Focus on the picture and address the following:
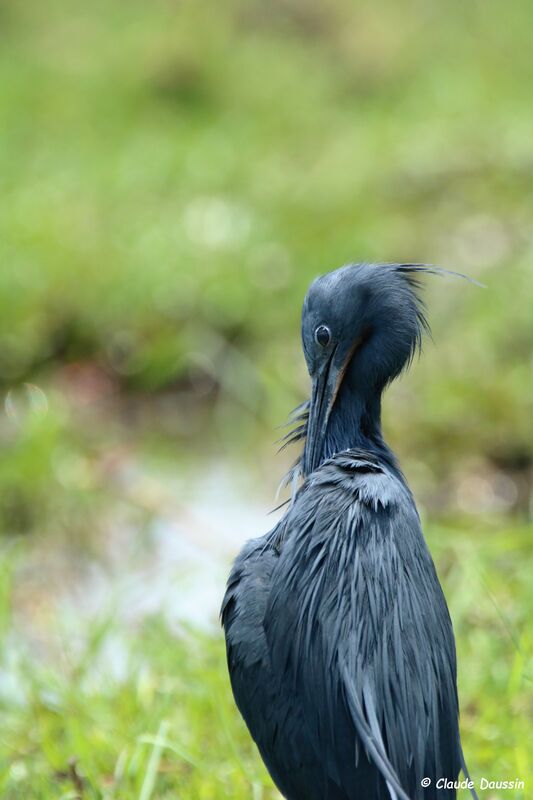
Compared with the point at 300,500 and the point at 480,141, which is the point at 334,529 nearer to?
the point at 300,500

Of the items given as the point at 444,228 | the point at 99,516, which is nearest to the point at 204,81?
the point at 444,228

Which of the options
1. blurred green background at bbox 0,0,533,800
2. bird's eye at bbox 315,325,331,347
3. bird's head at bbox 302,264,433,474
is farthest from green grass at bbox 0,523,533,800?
bird's eye at bbox 315,325,331,347

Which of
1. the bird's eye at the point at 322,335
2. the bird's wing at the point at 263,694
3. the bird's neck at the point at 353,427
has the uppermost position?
the bird's eye at the point at 322,335

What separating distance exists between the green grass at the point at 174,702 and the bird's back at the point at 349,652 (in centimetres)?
55

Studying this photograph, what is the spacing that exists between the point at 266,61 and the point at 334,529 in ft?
26.1

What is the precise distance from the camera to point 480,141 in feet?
25.6

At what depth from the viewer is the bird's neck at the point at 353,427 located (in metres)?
2.32

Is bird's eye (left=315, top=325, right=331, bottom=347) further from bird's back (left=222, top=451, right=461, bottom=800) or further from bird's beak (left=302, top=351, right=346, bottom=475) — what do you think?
bird's back (left=222, top=451, right=461, bottom=800)

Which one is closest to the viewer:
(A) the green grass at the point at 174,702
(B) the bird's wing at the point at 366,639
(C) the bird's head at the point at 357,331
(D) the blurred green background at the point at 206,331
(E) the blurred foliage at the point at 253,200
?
(B) the bird's wing at the point at 366,639

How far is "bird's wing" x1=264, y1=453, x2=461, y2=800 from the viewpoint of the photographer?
2.02 metres

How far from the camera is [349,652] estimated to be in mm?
2020

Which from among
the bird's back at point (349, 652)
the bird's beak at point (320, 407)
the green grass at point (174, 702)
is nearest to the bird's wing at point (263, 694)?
the bird's back at point (349, 652)

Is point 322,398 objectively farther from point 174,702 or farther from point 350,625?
point 174,702

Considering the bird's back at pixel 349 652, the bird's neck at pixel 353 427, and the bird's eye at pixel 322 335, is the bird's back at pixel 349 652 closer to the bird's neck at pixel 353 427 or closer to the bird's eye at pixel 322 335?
the bird's neck at pixel 353 427
